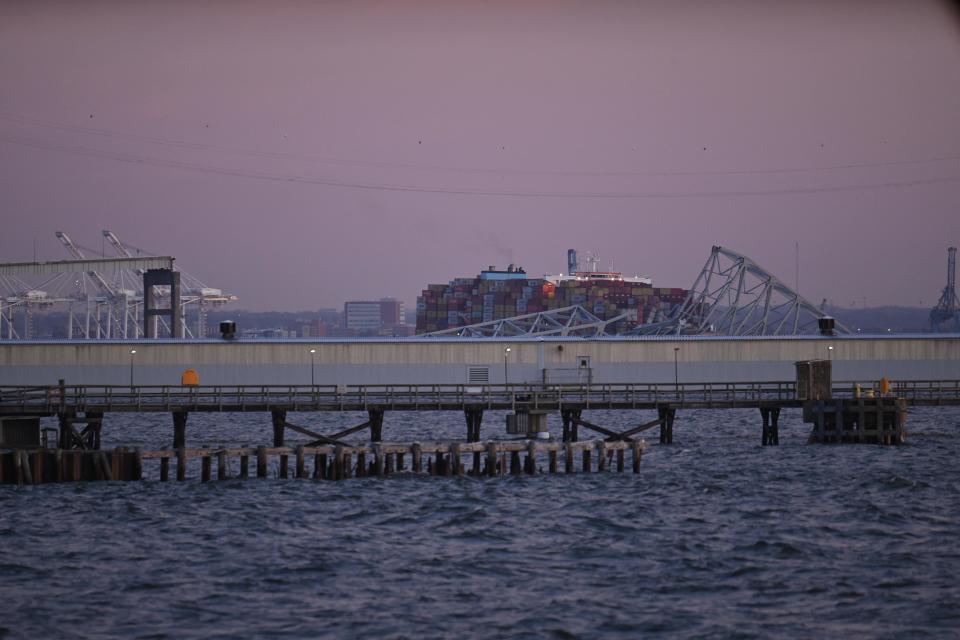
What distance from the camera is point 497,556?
120 ft

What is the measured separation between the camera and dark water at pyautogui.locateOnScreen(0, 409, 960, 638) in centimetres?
2952

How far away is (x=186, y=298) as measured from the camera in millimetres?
198250

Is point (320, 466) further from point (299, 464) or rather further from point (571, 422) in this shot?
point (571, 422)

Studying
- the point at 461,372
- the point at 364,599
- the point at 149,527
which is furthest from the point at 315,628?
the point at 461,372

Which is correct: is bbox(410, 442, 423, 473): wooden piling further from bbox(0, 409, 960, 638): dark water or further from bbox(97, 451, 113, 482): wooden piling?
bbox(97, 451, 113, 482): wooden piling

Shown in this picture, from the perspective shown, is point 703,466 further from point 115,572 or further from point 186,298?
point 186,298

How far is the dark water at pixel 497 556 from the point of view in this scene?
29516 millimetres

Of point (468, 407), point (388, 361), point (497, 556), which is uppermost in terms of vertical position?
point (388, 361)

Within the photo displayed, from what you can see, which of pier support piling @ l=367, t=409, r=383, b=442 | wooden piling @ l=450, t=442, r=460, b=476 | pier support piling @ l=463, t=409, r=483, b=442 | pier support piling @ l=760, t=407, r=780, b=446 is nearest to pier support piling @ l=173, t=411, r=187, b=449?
pier support piling @ l=367, t=409, r=383, b=442

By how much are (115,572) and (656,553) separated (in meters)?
14.3

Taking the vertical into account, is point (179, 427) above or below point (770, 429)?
above

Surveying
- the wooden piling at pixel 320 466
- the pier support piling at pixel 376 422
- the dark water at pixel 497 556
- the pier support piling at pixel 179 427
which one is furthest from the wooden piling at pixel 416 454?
the pier support piling at pixel 179 427

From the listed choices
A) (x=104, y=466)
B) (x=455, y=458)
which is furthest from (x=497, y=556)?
(x=104, y=466)

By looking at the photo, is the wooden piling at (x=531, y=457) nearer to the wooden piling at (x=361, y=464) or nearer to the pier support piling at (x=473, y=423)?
the wooden piling at (x=361, y=464)
